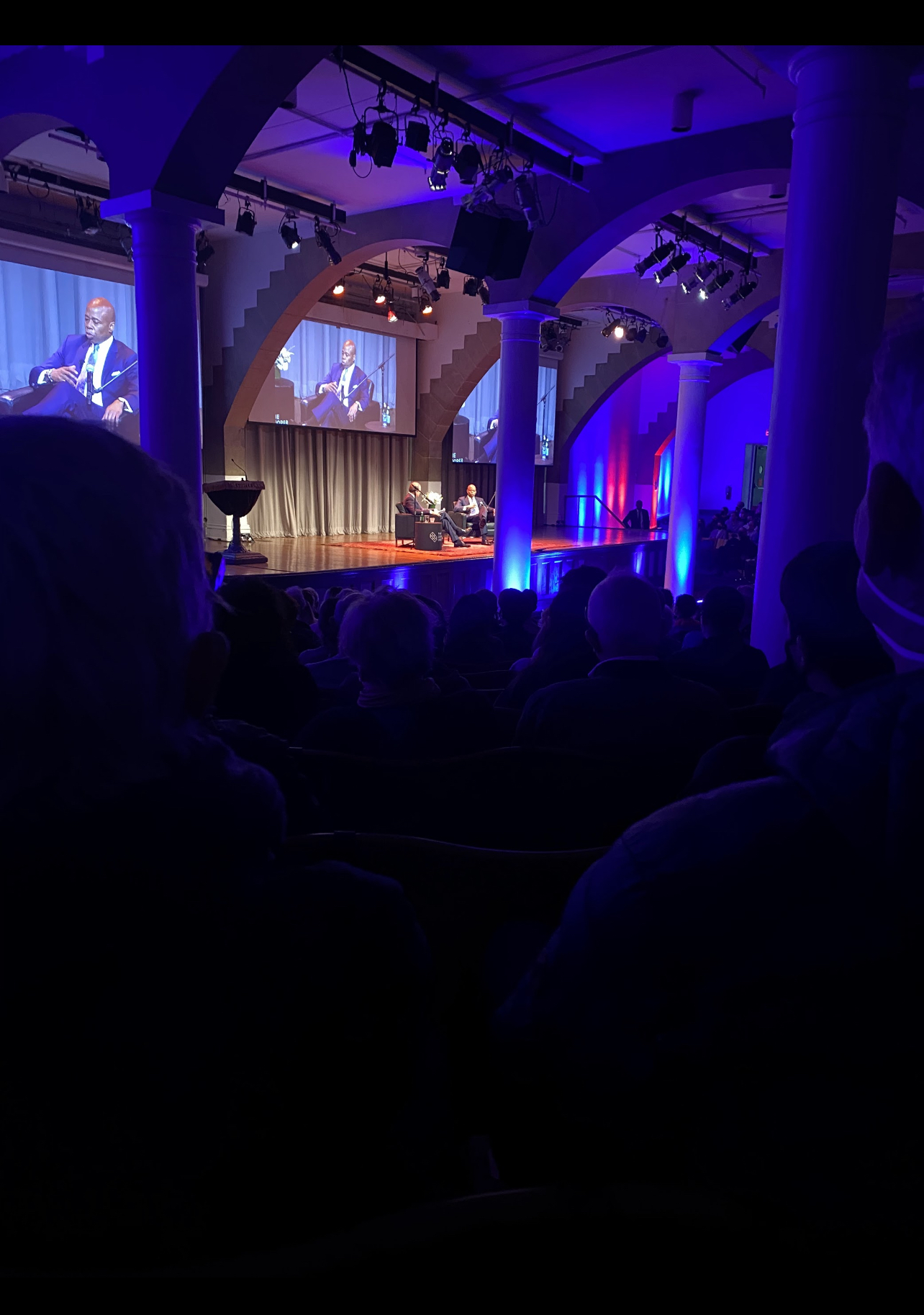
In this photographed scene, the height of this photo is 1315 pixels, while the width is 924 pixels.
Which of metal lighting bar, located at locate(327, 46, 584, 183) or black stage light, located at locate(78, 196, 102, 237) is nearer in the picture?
metal lighting bar, located at locate(327, 46, 584, 183)

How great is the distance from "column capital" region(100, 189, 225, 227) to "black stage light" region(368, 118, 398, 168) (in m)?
1.40

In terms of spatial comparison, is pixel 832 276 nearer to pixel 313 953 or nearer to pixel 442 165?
pixel 313 953

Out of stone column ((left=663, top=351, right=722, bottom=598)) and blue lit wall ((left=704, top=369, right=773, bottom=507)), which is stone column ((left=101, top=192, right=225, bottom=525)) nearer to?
stone column ((left=663, top=351, right=722, bottom=598))

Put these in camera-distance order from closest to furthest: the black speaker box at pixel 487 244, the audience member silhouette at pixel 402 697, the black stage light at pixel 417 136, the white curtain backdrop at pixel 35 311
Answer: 1. the audience member silhouette at pixel 402 697
2. the black stage light at pixel 417 136
3. the black speaker box at pixel 487 244
4. the white curtain backdrop at pixel 35 311

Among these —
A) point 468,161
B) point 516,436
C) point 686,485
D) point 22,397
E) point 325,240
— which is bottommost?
point 686,485

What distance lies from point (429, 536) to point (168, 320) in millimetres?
7050

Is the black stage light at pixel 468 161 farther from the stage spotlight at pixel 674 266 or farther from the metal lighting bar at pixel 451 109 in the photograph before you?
the stage spotlight at pixel 674 266

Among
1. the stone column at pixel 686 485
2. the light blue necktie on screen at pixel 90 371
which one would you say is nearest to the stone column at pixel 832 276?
the stone column at pixel 686 485

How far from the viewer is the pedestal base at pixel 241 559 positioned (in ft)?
31.3

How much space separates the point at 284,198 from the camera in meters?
9.27

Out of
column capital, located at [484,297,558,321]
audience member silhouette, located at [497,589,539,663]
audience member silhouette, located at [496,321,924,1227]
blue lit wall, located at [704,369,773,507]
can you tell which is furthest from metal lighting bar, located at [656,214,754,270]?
audience member silhouette, located at [496,321,924,1227]

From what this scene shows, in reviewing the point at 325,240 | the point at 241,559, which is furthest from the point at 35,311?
the point at 241,559

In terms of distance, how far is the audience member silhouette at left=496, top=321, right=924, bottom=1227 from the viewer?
67 centimetres

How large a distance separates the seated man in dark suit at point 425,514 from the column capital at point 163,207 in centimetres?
763
